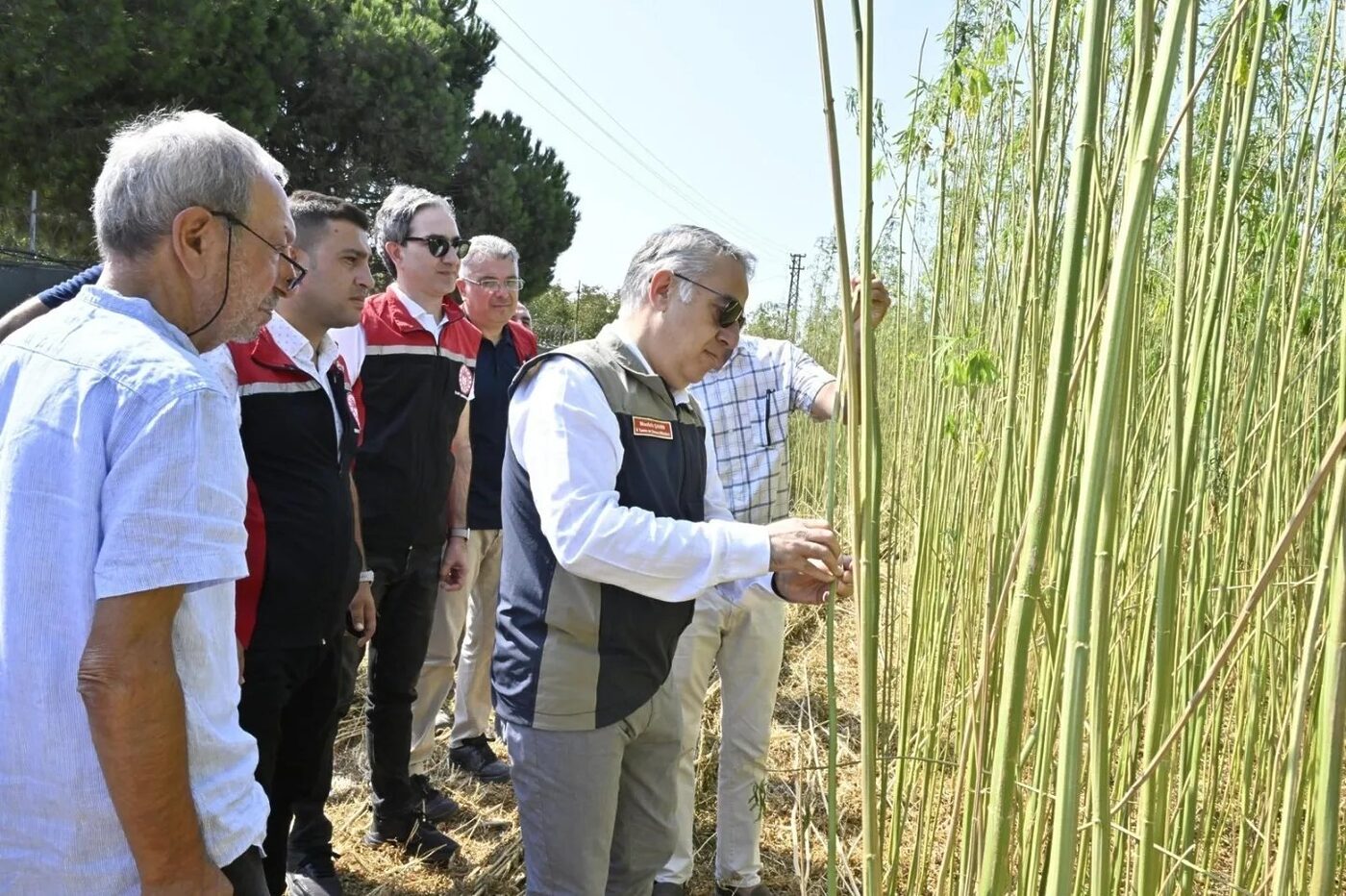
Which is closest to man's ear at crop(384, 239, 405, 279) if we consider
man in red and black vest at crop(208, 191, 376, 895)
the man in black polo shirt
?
the man in black polo shirt

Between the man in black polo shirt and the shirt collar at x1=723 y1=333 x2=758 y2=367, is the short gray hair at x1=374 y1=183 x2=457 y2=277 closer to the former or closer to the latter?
the man in black polo shirt

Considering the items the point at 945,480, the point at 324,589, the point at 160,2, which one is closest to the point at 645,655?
the point at 324,589

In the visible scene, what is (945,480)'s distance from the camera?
1.86 m

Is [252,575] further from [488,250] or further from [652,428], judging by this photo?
[488,250]

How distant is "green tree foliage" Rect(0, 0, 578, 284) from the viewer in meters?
8.06

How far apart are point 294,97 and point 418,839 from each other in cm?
987

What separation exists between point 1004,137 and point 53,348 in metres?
1.40

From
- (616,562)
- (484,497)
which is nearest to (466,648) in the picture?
(484,497)

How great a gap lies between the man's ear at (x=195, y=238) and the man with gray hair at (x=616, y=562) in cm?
47

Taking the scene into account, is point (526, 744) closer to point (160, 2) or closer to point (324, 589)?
point (324, 589)

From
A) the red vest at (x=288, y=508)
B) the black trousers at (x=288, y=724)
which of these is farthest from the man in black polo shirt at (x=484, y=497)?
the red vest at (x=288, y=508)

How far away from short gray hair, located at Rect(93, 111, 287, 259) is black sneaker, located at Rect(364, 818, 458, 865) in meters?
1.75

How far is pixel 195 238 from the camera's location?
97cm

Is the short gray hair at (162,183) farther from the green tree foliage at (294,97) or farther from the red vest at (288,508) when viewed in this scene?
the green tree foliage at (294,97)
